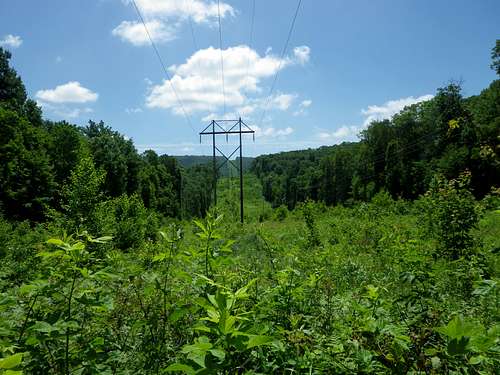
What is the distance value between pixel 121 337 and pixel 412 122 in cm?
5992

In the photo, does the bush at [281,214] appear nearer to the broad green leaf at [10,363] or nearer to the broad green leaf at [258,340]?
the broad green leaf at [258,340]

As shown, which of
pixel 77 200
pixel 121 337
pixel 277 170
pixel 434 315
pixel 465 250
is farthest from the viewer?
pixel 277 170

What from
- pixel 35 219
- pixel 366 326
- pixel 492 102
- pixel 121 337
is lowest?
pixel 35 219

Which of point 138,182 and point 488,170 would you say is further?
point 138,182

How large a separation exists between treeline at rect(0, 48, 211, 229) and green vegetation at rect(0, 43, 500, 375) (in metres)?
0.15

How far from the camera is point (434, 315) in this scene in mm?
1923

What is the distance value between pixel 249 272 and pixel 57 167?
1630 inches

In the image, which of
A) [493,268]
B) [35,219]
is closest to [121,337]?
[493,268]

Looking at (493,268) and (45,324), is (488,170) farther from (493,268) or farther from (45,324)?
(45,324)

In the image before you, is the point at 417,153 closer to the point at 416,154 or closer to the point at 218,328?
the point at 416,154

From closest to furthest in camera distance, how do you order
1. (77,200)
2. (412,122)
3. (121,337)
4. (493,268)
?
(121,337)
(493,268)
(77,200)
(412,122)

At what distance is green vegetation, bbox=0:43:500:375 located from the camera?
1.49 meters

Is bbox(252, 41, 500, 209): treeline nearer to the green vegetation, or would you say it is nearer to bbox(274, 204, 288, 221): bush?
the green vegetation

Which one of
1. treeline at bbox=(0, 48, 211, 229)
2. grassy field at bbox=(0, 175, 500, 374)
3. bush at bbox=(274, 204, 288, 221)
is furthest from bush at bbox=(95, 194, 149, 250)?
grassy field at bbox=(0, 175, 500, 374)
